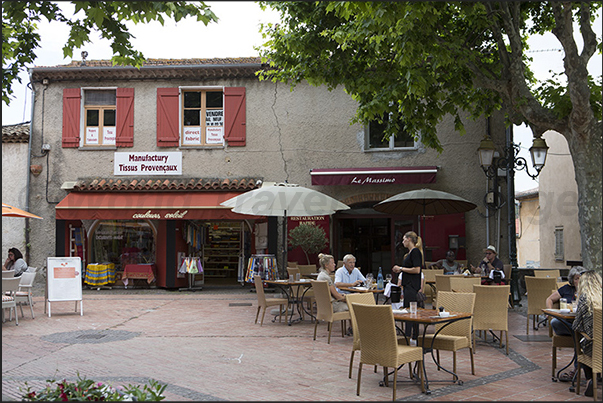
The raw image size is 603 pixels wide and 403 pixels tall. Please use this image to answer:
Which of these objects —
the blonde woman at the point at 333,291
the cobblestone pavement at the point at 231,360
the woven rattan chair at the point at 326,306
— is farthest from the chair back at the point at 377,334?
the blonde woman at the point at 333,291

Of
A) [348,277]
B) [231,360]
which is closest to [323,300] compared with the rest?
[348,277]

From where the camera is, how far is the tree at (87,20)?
17.4 feet

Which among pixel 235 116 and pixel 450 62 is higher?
pixel 235 116

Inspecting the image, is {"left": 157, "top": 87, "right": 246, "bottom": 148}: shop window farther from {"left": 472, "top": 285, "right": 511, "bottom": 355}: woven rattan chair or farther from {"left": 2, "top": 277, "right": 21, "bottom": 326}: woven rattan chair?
{"left": 472, "top": 285, "right": 511, "bottom": 355}: woven rattan chair

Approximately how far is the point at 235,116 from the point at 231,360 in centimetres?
1027

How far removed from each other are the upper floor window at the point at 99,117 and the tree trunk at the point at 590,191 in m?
12.9

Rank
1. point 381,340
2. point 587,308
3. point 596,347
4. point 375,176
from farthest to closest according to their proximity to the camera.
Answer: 1. point 375,176
2. point 587,308
3. point 381,340
4. point 596,347

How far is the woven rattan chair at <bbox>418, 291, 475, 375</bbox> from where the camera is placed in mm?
5797

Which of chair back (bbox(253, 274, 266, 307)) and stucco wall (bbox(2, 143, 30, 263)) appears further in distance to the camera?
stucco wall (bbox(2, 143, 30, 263))

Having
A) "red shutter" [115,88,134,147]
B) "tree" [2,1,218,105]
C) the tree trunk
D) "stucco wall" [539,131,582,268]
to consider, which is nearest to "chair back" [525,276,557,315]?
the tree trunk

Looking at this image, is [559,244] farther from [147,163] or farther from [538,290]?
[147,163]

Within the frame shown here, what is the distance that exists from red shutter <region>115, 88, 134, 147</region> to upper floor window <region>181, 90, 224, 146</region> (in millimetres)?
1485

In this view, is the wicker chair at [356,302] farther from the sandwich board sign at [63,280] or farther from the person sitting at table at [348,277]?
the sandwich board sign at [63,280]

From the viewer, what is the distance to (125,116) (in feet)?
53.1
